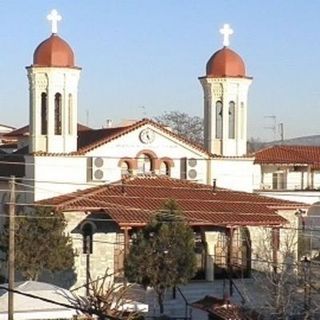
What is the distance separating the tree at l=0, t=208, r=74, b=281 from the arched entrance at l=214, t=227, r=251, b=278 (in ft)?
18.9

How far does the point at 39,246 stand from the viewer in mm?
35688

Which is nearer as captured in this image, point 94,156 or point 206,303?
point 206,303

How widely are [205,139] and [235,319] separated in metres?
17.8

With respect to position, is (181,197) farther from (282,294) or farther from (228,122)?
(282,294)

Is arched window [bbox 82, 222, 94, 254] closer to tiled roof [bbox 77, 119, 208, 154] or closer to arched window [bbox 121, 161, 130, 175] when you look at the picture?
tiled roof [bbox 77, 119, 208, 154]

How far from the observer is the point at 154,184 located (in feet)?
134

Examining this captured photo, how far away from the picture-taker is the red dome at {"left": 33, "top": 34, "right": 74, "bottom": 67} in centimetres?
4069

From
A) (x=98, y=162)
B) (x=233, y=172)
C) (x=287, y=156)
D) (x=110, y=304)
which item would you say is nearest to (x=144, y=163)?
(x=98, y=162)

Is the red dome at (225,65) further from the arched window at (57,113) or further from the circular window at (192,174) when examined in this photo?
the arched window at (57,113)

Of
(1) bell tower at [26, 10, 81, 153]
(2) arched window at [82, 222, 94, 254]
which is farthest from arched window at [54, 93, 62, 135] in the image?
(2) arched window at [82, 222, 94, 254]

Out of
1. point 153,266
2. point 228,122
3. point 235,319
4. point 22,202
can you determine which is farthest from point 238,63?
point 235,319

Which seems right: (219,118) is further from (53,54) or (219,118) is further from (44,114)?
(53,54)

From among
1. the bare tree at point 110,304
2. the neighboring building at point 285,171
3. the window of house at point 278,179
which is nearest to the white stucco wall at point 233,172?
the neighboring building at point 285,171

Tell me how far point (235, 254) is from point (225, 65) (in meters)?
7.82
